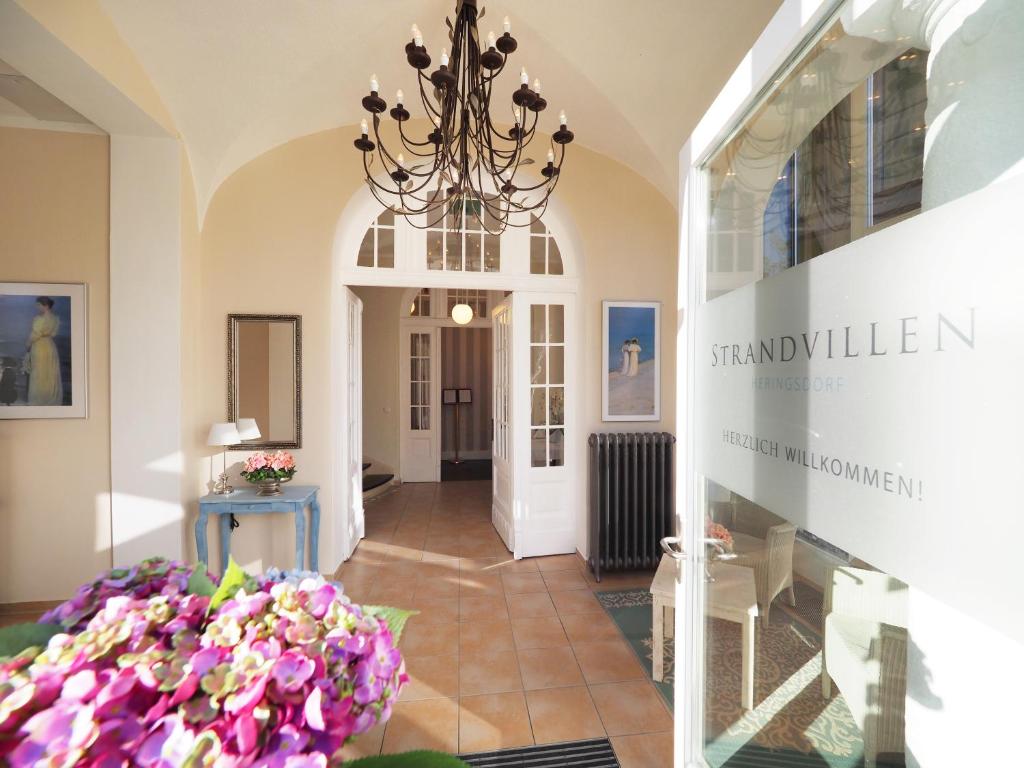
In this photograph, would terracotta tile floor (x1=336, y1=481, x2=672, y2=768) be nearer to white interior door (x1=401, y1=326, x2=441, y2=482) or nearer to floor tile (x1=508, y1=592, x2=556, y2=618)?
floor tile (x1=508, y1=592, x2=556, y2=618)

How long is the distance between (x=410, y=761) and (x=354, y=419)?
420cm

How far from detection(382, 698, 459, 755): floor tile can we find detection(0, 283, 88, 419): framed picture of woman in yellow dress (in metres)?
2.96

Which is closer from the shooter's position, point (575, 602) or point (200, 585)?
point (200, 585)

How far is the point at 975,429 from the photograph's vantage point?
0.67 metres

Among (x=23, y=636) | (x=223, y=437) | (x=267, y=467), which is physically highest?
(x=23, y=636)

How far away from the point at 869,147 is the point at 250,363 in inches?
155

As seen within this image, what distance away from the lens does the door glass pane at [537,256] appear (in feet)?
13.8

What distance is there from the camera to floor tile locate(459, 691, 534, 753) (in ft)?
6.81

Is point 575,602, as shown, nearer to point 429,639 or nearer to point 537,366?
point 429,639

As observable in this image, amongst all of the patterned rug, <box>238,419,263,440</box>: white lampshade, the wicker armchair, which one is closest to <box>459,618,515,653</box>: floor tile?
the patterned rug

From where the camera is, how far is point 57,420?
319 cm

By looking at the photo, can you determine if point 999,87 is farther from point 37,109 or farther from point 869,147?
point 37,109

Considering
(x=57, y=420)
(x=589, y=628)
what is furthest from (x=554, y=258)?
(x=57, y=420)

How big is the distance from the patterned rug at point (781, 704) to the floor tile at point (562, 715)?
934mm
